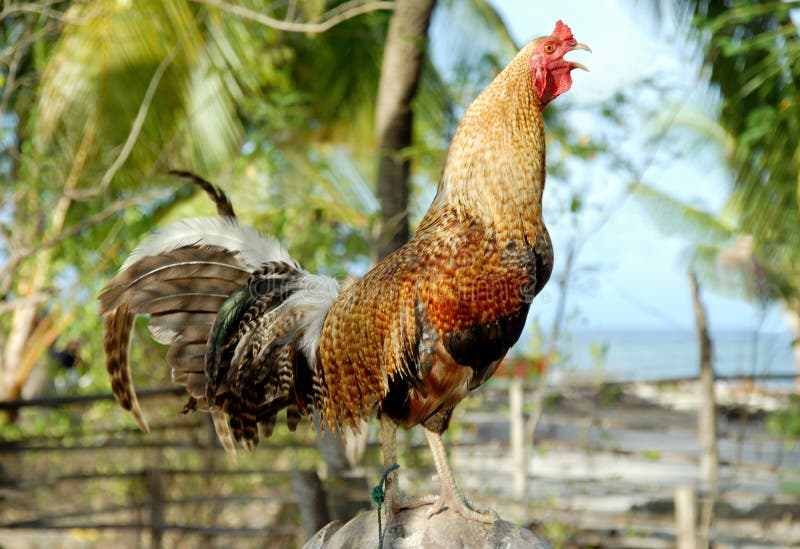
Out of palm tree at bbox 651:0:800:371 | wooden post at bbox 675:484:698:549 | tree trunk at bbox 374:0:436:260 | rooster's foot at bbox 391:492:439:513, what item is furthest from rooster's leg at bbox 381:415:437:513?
palm tree at bbox 651:0:800:371

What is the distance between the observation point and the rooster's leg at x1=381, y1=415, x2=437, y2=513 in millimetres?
2928

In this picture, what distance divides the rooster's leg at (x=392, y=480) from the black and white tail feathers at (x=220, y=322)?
11.9 inches

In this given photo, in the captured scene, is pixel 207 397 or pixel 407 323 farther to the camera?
pixel 207 397

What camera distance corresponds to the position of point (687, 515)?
6371 millimetres

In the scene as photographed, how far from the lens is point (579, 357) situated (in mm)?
7340

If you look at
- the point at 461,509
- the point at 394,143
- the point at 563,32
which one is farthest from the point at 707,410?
the point at 563,32

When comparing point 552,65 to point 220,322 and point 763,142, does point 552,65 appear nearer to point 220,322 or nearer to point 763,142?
point 220,322

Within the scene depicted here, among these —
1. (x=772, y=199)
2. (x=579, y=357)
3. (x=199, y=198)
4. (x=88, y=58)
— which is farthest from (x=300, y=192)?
(x=772, y=199)

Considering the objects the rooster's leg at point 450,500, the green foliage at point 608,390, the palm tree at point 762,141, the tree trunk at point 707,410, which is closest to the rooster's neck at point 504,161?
the rooster's leg at point 450,500

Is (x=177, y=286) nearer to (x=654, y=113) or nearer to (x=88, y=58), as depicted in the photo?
(x=654, y=113)

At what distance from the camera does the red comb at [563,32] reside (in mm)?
2927

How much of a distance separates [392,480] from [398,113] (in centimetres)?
299

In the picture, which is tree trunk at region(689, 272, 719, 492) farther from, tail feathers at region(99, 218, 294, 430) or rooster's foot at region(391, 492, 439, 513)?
tail feathers at region(99, 218, 294, 430)

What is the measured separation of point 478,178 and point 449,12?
7428 millimetres
